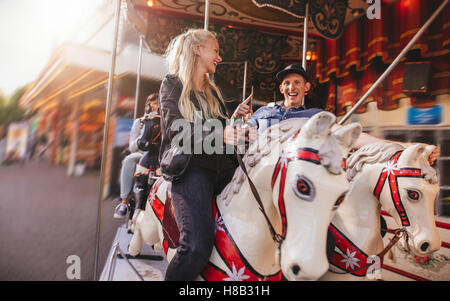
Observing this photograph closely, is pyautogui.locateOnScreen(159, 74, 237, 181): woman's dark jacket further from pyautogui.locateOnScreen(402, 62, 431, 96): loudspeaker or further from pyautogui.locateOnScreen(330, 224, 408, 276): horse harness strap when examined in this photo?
pyautogui.locateOnScreen(402, 62, 431, 96): loudspeaker

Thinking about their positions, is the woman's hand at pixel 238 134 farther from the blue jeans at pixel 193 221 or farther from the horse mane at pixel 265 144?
the blue jeans at pixel 193 221

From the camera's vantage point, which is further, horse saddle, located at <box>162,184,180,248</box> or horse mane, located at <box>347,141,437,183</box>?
horse mane, located at <box>347,141,437,183</box>

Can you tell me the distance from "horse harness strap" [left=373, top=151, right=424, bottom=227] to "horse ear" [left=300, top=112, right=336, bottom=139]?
654 mm

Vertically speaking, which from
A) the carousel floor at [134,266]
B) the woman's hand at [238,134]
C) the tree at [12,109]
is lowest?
the carousel floor at [134,266]

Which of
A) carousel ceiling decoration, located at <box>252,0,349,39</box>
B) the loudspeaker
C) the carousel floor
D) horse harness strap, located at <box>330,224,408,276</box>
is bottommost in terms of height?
the carousel floor

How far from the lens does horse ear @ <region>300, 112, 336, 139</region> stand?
84 cm

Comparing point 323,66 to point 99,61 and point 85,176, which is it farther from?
point 85,176

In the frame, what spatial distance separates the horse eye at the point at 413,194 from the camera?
4.05ft

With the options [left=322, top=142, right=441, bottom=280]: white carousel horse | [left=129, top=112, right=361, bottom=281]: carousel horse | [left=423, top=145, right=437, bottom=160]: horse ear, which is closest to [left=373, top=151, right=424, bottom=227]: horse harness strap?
[left=322, top=142, right=441, bottom=280]: white carousel horse

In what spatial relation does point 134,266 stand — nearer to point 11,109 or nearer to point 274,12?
point 11,109

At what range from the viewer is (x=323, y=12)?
2020mm

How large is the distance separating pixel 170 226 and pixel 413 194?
116 cm

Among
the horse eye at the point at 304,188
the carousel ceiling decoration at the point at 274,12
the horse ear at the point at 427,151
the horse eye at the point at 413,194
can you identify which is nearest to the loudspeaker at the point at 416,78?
the carousel ceiling decoration at the point at 274,12

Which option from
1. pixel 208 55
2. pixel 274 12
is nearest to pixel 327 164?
pixel 208 55
